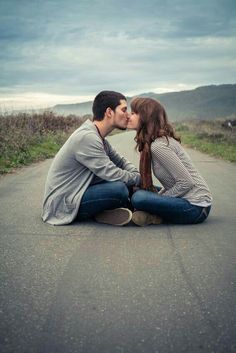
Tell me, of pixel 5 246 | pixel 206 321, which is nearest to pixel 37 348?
pixel 206 321

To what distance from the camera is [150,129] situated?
4.53 m

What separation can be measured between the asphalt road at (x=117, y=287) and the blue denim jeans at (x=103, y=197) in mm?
225

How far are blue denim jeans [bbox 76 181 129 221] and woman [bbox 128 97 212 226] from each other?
6.6 inches

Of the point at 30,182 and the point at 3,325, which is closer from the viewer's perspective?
the point at 3,325

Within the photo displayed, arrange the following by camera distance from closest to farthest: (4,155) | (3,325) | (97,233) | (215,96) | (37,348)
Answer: (37,348) < (3,325) < (97,233) < (4,155) < (215,96)

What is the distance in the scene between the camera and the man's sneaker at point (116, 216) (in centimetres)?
473

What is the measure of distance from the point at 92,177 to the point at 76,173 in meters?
0.20

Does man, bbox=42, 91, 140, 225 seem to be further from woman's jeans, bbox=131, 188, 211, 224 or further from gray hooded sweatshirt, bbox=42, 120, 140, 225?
woman's jeans, bbox=131, 188, 211, 224

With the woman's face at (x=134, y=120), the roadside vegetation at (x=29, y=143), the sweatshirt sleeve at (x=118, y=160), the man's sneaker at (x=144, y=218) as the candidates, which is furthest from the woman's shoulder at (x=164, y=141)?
the roadside vegetation at (x=29, y=143)

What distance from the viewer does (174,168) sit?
4492 mm

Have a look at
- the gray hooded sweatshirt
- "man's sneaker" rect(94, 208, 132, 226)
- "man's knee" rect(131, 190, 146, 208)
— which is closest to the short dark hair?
the gray hooded sweatshirt

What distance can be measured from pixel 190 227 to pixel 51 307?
8.25 ft

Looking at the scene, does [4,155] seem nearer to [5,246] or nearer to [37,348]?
[5,246]

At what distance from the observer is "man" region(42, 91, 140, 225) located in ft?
15.2
